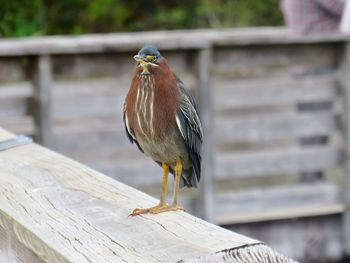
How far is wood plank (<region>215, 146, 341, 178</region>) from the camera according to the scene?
21.4 feet

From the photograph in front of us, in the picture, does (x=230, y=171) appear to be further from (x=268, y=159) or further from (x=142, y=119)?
(x=142, y=119)

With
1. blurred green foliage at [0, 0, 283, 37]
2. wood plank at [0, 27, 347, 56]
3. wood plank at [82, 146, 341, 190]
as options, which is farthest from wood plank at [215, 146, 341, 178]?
blurred green foliage at [0, 0, 283, 37]

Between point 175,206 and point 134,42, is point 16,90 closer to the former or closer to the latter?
point 134,42

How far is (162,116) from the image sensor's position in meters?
2.51

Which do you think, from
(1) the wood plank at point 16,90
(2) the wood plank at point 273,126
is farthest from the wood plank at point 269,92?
(1) the wood plank at point 16,90

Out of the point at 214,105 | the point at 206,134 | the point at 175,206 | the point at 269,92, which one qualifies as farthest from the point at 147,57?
the point at 269,92

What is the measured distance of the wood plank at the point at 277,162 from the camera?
653 cm

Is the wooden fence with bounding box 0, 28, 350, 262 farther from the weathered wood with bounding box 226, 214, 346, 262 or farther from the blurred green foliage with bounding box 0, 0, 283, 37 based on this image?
the blurred green foliage with bounding box 0, 0, 283, 37

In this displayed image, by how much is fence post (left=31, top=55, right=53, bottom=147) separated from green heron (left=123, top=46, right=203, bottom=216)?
323 centimetres

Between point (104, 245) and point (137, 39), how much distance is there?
4341mm

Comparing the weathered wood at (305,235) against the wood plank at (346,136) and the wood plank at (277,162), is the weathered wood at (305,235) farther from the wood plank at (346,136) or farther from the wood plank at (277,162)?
the wood plank at (277,162)

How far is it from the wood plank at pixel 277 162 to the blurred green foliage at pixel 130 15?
1793mm

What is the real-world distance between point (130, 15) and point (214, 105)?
488 centimetres

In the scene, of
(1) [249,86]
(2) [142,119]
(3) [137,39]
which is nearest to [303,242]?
(1) [249,86]
